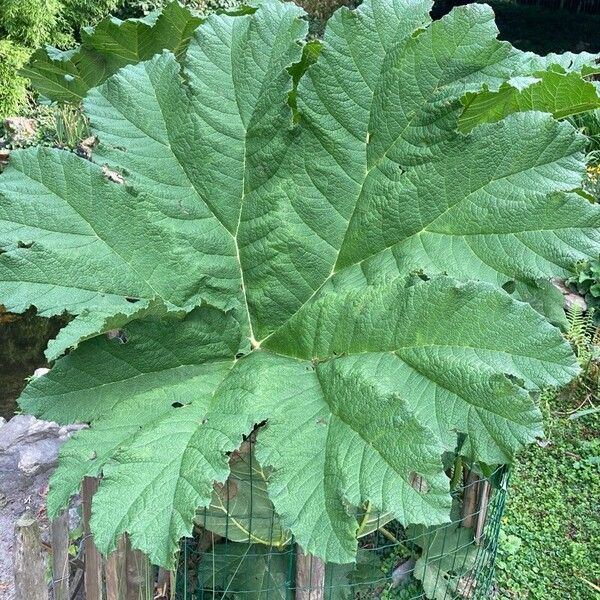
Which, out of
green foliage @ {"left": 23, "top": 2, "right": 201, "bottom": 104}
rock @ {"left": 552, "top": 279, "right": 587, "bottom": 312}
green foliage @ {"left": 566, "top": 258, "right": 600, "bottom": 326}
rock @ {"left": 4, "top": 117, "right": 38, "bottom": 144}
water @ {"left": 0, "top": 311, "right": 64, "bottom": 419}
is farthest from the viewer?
rock @ {"left": 4, "top": 117, "right": 38, "bottom": 144}

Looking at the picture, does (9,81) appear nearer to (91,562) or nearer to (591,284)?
(591,284)

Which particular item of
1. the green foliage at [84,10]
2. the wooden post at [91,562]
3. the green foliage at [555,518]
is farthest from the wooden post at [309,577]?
the green foliage at [84,10]

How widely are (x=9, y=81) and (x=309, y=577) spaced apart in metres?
8.86

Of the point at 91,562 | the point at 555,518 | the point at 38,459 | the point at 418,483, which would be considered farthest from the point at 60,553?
the point at 555,518

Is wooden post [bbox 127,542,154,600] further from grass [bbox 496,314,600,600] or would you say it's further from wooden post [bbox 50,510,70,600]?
grass [bbox 496,314,600,600]

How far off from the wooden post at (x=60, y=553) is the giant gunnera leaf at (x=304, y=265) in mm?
551

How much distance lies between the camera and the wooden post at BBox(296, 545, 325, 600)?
1.88 meters

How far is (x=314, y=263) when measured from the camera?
162 cm

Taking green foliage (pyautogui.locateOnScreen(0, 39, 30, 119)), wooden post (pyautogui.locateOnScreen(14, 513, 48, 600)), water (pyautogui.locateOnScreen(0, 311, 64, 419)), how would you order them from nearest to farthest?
1. wooden post (pyautogui.locateOnScreen(14, 513, 48, 600))
2. water (pyautogui.locateOnScreen(0, 311, 64, 419))
3. green foliage (pyautogui.locateOnScreen(0, 39, 30, 119))

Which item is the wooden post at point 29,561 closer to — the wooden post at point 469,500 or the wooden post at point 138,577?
the wooden post at point 138,577

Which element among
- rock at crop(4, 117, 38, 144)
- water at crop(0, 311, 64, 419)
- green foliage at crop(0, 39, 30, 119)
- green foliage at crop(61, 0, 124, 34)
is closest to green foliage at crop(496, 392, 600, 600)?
water at crop(0, 311, 64, 419)

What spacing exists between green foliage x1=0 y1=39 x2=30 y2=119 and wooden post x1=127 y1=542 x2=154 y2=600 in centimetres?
843

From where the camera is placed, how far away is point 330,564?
2.26m

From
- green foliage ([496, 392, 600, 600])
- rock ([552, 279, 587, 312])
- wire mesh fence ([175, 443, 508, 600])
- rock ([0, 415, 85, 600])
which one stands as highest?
wire mesh fence ([175, 443, 508, 600])
